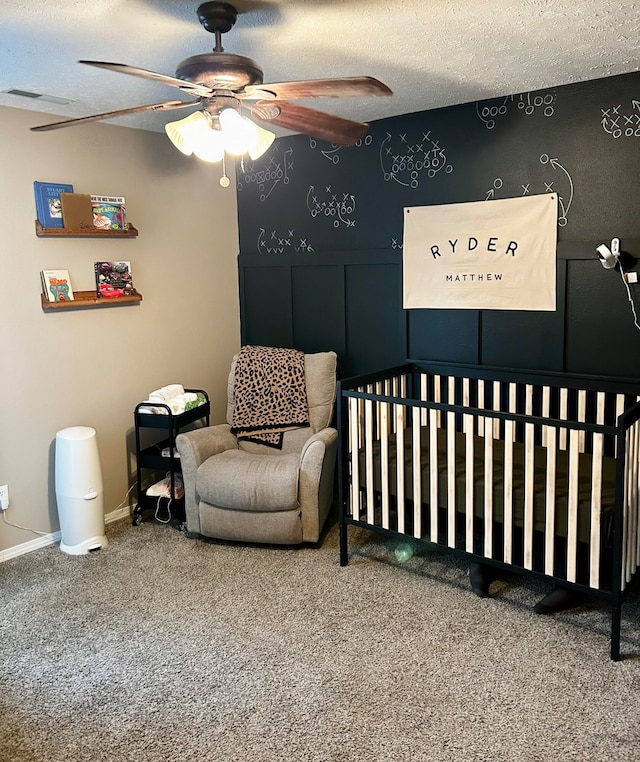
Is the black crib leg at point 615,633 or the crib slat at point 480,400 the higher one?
the crib slat at point 480,400

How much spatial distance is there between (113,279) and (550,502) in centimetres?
263

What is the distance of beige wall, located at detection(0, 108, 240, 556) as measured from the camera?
3594 mm

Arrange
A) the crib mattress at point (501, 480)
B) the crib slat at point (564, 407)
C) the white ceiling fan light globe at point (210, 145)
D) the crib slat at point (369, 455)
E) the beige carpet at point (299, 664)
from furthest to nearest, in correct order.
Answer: the crib slat at point (564, 407) < the crib slat at point (369, 455) < the crib mattress at point (501, 480) < the white ceiling fan light globe at point (210, 145) < the beige carpet at point (299, 664)

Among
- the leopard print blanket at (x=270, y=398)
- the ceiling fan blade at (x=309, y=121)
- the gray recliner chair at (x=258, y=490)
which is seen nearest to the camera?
the ceiling fan blade at (x=309, y=121)

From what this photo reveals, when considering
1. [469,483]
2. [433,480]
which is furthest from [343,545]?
[469,483]

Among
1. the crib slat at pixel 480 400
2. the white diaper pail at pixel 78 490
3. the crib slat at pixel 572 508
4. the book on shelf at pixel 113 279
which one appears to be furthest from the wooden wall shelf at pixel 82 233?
the crib slat at pixel 572 508

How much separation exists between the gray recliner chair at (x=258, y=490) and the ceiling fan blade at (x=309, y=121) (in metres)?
1.58

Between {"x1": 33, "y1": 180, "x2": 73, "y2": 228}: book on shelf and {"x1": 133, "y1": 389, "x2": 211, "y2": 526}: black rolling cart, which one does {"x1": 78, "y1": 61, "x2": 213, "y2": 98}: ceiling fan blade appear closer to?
{"x1": 33, "y1": 180, "x2": 73, "y2": 228}: book on shelf

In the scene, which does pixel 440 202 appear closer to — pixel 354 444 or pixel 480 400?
pixel 480 400

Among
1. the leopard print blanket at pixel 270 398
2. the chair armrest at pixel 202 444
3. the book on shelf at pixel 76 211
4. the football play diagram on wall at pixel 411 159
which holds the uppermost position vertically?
the football play diagram on wall at pixel 411 159

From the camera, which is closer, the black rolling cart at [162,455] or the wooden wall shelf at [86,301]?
the wooden wall shelf at [86,301]

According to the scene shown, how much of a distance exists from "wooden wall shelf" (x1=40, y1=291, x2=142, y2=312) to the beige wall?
39mm

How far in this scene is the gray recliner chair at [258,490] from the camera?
3549mm

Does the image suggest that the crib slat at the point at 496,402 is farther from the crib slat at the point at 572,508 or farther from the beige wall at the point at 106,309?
the beige wall at the point at 106,309
